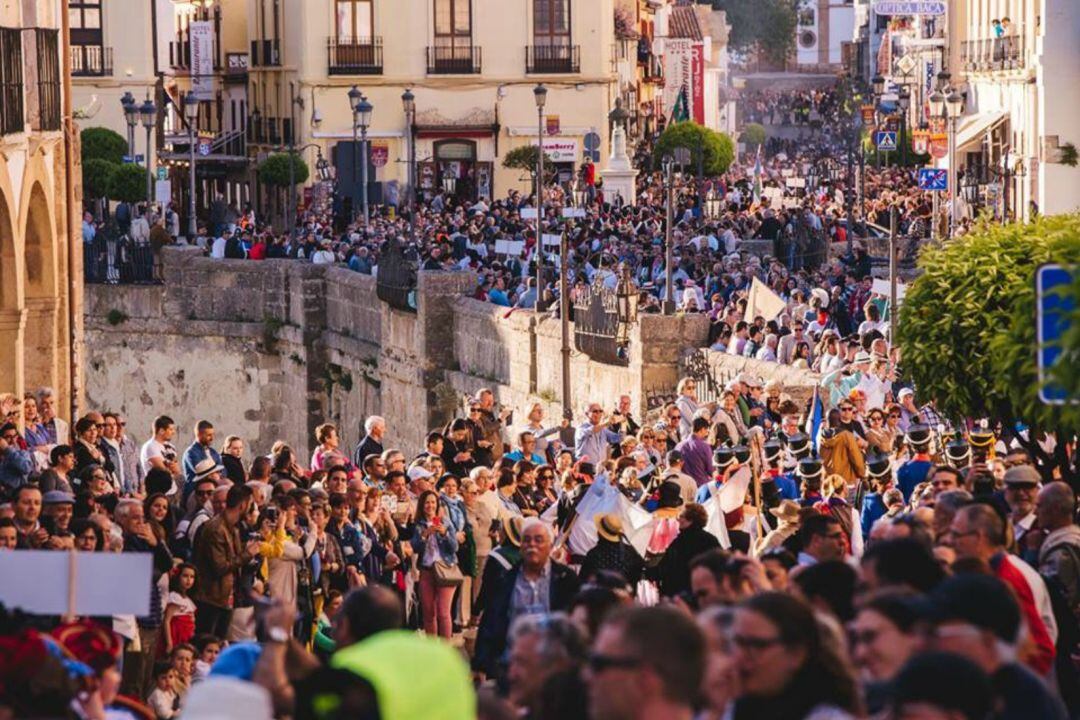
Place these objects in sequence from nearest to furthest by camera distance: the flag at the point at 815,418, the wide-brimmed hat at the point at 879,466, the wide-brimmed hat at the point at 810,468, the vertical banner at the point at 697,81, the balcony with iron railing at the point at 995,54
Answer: the wide-brimmed hat at the point at 810,468 → the wide-brimmed hat at the point at 879,466 → the flag at the point at 815,418 → the balcony with iron railing at the point at 995,54 → the vertical banner at the point at 697,81

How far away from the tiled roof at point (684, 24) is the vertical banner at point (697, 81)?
0.44 meters

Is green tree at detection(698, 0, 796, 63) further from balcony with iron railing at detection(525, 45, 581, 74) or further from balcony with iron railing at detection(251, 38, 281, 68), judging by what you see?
balcony with iron railing at detection(525, 45, 581, 74)

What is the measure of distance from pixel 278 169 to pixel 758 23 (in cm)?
9700

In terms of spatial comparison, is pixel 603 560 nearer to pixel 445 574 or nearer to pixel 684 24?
pixel 445 574

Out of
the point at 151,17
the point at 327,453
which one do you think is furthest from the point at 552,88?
the point at 327,453

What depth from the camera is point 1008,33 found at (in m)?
55.0

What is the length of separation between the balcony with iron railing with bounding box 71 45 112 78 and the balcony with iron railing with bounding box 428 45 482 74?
6.58 meters

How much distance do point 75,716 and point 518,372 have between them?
24.1 m

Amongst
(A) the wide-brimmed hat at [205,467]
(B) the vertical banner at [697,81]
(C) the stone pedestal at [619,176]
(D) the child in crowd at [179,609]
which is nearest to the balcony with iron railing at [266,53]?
(C) the stone pedestal at [619,176]

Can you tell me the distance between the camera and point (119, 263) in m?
42.5

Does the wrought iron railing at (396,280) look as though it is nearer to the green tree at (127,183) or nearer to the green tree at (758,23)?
the green tree at (127,183)

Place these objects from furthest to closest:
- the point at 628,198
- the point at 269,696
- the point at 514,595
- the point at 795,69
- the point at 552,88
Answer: the point at 795,69 < the point at 552,88 < the point at 628,198 < the point at 514,595 < the point at 269,696

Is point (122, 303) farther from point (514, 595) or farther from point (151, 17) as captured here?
point (514, 595)

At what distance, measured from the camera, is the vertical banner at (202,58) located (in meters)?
65.1
